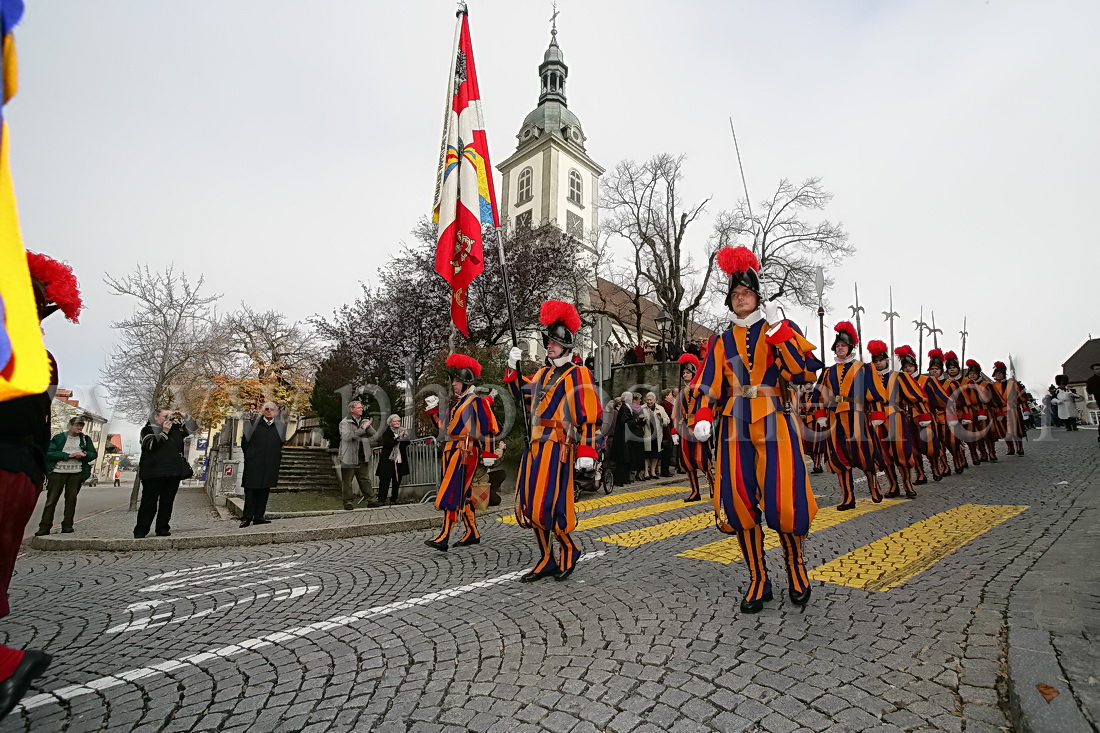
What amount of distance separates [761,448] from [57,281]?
13.2 feet

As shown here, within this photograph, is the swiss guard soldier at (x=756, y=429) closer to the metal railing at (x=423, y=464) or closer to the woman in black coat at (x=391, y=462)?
the woman in black coat at (x=391, y=462)

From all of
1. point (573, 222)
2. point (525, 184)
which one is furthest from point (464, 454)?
point (525, 184)

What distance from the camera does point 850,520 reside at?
6746 millimetres

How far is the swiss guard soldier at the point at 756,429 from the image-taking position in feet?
11.7

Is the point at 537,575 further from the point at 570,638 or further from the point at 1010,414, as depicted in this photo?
the point at 1010,414

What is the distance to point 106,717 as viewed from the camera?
2.53 metres

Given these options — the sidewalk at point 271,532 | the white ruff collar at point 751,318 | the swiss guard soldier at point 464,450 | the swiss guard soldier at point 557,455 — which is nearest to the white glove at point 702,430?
the white ruff collar at point 751,318

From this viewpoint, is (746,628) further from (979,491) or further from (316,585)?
(979,491)

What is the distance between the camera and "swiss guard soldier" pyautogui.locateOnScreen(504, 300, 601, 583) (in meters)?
4.53

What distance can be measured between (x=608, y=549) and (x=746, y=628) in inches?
95.7

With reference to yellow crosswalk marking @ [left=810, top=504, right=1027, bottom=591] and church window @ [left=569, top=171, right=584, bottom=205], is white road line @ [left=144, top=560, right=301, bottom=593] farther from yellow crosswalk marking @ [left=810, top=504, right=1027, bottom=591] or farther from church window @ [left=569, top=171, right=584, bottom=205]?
church window @ [left=569, top=171, right=584, bottom=205]

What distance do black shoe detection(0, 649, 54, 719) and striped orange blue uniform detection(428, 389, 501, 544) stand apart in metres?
3.64

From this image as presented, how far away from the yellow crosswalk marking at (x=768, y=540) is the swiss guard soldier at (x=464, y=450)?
2.22m

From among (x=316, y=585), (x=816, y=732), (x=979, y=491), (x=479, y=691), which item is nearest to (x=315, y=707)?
(x=479, y=691)
